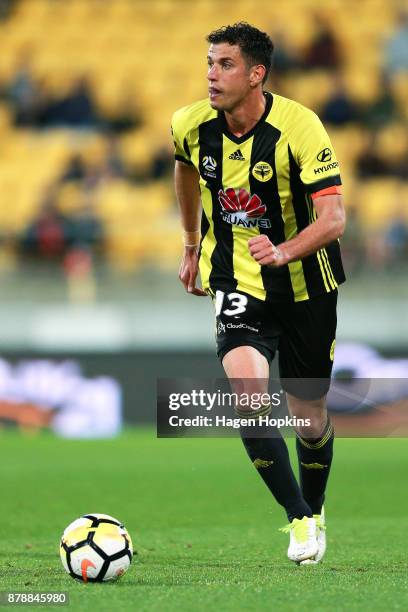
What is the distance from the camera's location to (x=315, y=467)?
537 cm

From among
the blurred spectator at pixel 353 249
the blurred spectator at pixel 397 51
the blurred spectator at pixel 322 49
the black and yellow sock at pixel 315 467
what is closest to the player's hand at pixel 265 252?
the black and yellow sock at pixel 315 467

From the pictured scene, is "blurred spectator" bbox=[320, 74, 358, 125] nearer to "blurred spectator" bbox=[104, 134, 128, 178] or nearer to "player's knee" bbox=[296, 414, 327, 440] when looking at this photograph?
"blurred spectator" bbox=[104, 134, 128, 178]

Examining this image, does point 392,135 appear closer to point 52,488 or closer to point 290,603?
point 52,488

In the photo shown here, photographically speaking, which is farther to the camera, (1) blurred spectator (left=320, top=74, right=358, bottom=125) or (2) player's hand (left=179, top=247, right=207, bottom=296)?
(1) blurred spectator (left=320, top=74, right=358, bottom=125)

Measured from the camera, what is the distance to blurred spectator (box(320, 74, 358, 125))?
16.6m

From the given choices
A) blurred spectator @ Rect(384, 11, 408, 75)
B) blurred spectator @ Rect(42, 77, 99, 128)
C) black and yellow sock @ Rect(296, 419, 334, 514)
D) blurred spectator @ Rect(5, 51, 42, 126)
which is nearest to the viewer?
black and yellow sock @ Rect(296, 419, 334, 514)

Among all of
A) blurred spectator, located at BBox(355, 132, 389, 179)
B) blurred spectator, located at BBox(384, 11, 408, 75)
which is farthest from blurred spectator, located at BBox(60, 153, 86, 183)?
blurred spectator, located at BBox(384, 11, 408, 75)

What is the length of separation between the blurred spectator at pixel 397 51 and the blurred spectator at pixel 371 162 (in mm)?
2026

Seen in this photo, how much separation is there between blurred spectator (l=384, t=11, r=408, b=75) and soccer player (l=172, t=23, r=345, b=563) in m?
13.4

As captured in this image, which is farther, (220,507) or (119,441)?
(119,441)

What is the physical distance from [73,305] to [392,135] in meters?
5.55

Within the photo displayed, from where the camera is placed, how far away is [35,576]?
4.53 meters

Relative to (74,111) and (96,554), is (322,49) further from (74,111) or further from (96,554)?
(96,554)

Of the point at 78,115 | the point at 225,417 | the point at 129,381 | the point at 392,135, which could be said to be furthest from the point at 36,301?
the point at 225,417
